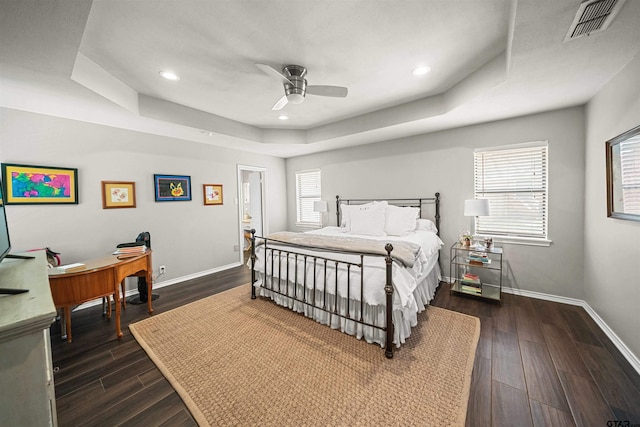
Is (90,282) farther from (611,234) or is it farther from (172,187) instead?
(611,234)

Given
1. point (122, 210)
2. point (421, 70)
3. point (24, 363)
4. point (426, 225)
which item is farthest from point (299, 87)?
point (122, 210)

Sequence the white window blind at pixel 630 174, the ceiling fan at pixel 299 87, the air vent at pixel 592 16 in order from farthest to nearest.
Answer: the ceiling fan at pixel 299 87 → the white window blind at pixel 630 174 → the air vent at pixel 592 16

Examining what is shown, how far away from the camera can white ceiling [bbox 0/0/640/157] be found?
1.61 meters

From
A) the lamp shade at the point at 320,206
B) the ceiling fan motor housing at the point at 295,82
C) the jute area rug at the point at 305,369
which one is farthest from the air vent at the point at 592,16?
the lamp shade at the point at 320,206

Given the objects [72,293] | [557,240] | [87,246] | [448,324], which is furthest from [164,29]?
[557,240]

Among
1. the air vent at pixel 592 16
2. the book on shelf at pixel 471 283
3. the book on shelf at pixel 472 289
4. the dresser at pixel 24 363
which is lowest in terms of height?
the book on shelf at pixel 472 289

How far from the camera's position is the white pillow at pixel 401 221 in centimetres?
369

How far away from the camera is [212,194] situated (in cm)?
458

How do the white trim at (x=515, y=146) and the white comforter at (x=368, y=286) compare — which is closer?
the white comforter at (x=368, y=286)

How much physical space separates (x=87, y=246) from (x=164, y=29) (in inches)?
118

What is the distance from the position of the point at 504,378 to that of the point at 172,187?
4804 mm

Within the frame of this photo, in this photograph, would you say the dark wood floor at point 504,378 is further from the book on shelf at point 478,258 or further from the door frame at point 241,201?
the door frame at point 241,201

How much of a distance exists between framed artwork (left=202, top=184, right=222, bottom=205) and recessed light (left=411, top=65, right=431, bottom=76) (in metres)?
3.79

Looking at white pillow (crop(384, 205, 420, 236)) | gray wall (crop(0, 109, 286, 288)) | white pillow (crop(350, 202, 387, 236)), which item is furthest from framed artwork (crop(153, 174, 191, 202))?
white pillow (crop(384, 205, 420, 236))
